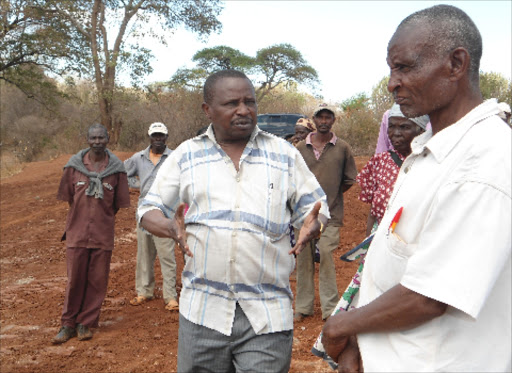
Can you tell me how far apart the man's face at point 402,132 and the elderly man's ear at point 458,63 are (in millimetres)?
2217

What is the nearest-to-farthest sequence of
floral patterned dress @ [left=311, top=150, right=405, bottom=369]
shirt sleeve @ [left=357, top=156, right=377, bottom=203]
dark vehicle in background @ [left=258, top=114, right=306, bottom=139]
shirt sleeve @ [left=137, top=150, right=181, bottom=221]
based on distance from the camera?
shirt sleeve @ [left=137, top=150, right=181, bottom=221]
floral patterned dress @ [left=311, top=150, right=405, bottom=369]
shirt sleeve @ [left=357, top=156, right=377, bottom=203]
dark vehicle in background @ [left=258, top=114, right=306, bottom=139]

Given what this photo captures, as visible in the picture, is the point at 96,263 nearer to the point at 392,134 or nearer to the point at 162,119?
the point at 392,134

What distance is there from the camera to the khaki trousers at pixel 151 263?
6074mm

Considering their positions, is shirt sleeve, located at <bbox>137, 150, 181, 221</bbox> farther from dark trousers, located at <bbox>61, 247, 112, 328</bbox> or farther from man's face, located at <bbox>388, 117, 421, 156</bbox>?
dark trousers, located at <bbox>61, 247, 112, 328</bbox>

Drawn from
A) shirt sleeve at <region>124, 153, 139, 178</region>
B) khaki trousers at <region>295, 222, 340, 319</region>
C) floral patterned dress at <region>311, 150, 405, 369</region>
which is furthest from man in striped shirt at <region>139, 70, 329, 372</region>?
shirt sleeve at <region>124, 153, 139, 178</region>

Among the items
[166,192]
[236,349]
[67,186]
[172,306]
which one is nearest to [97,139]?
[67,186]

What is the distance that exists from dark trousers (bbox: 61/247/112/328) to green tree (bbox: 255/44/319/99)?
2584 centimetres

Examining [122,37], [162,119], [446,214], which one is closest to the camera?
[446,214]

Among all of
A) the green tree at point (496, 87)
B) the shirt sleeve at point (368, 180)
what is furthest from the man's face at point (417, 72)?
the green tree at point (496, 87)

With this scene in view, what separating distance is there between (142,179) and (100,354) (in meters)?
2.08

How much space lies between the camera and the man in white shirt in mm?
1159

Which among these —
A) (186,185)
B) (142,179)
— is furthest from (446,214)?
(142,179)

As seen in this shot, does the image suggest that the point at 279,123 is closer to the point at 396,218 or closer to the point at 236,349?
the point at 236,349

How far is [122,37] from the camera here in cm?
1984
